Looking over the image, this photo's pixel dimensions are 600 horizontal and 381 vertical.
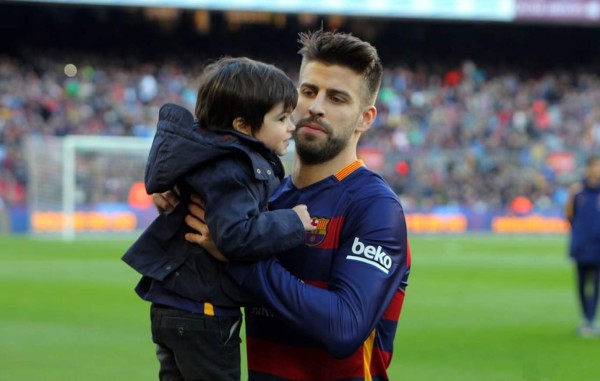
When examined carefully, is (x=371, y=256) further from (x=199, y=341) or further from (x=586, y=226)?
(x=586, y=226)

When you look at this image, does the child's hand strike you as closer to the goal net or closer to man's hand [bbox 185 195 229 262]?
man's hand [bbox 185 195 229 262]

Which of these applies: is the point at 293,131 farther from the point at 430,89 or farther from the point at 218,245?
the point at 430,89

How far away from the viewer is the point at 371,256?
326 cm

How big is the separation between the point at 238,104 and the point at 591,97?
3952 cm

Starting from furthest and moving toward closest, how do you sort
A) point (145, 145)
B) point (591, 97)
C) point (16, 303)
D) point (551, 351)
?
point (591, 97) → point (145, 145) → point (16, 303) → point (551, 351)

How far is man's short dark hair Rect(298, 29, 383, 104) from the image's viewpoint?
3477 mm

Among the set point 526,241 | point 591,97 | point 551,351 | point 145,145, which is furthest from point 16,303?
point 591,97

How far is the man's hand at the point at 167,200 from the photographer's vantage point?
342cm

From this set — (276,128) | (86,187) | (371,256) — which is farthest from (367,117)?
(86,187)

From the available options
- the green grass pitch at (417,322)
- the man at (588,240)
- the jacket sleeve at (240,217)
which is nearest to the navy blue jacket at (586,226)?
the man at (588,240)

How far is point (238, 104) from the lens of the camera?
3.38m

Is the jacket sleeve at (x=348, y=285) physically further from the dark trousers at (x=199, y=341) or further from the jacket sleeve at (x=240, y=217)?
the dark trousers at (x=199, y=341)

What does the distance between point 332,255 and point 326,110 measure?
500 millimetres

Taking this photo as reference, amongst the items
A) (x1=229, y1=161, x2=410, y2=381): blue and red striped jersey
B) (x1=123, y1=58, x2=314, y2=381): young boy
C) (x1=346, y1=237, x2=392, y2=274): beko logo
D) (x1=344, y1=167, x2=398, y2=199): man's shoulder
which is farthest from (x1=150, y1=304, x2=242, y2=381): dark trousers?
(x1=344, y1=167, x2=398, y2=199): man's shoulder
